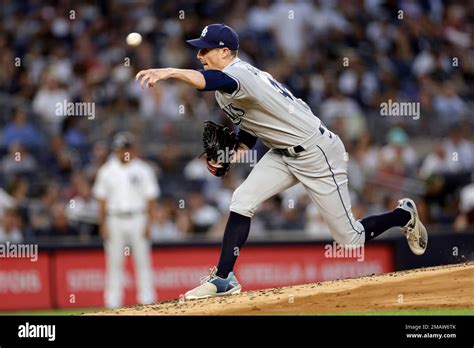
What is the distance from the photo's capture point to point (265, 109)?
797cm

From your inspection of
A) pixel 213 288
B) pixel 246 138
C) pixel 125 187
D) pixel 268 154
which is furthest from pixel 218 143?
pixel 125 187

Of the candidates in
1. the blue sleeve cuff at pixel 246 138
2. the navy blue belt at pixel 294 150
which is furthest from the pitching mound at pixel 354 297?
the blue sleeve cuff at pixel 246 138

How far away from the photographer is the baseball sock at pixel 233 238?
8094mm

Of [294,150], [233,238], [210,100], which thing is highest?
[210,100]

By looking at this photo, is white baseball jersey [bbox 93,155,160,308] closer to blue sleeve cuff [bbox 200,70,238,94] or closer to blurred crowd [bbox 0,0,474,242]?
blurred crowd [bbox 0,0,474,242]

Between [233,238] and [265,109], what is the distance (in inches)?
37.4

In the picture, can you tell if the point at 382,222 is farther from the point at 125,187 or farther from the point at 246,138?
the point at 125,187

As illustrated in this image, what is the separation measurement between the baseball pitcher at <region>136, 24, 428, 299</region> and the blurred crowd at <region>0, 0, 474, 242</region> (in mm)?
4743

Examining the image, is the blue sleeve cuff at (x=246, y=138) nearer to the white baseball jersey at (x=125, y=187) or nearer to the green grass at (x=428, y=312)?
the green grass at (x=428, y=312)

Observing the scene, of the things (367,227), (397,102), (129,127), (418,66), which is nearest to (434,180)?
(397,102)

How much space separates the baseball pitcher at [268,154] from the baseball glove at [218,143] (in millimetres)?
11
